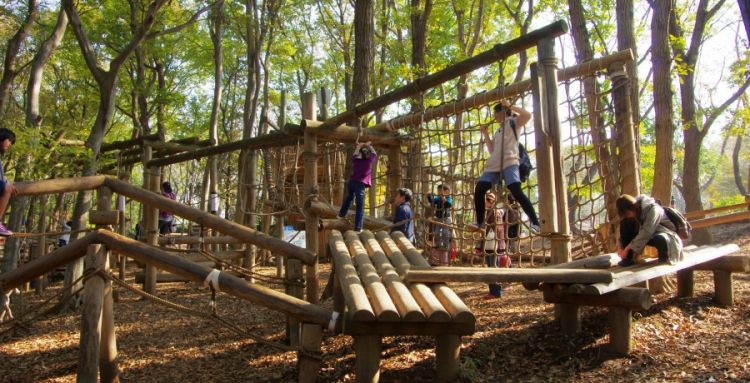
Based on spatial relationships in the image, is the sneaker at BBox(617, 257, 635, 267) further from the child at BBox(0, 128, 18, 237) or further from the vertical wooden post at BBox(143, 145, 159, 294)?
the vertical wooden post at BBox(143, 145, 159, 294)

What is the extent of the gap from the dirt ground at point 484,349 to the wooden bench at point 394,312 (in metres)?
0.38

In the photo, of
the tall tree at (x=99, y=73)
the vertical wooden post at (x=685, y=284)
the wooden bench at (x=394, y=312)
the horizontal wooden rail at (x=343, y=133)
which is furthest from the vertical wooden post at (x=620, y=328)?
the tall tree at (x=99, y=73)

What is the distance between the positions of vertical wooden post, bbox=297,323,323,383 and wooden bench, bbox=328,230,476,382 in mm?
306

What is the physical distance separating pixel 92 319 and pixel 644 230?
4.16 m

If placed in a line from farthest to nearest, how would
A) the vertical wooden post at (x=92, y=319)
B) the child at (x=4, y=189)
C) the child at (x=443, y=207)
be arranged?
the child at (x=443, y=207) < the child at (x=4, y=189) < the vertical wooden post at (x=92, y=319)

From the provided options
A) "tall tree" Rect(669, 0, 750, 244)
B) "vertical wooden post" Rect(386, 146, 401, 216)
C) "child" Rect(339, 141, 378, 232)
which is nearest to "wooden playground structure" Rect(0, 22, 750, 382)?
"child" Rect(339, 141, 378, 232)

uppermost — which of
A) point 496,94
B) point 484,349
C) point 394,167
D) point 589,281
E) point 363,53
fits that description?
point 363,53

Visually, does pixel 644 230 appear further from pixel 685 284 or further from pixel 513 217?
pixel 513 217

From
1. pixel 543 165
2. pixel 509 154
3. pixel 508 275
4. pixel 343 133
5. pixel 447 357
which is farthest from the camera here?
pixel 343 133

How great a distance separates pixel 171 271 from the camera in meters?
3.79

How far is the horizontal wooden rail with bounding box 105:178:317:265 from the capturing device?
4.36 m

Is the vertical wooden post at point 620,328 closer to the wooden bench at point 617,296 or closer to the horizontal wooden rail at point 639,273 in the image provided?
the wooden bench at point 617,296

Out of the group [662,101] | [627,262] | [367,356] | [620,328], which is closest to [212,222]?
[367,356]

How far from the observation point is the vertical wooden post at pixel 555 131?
4.10 meters
